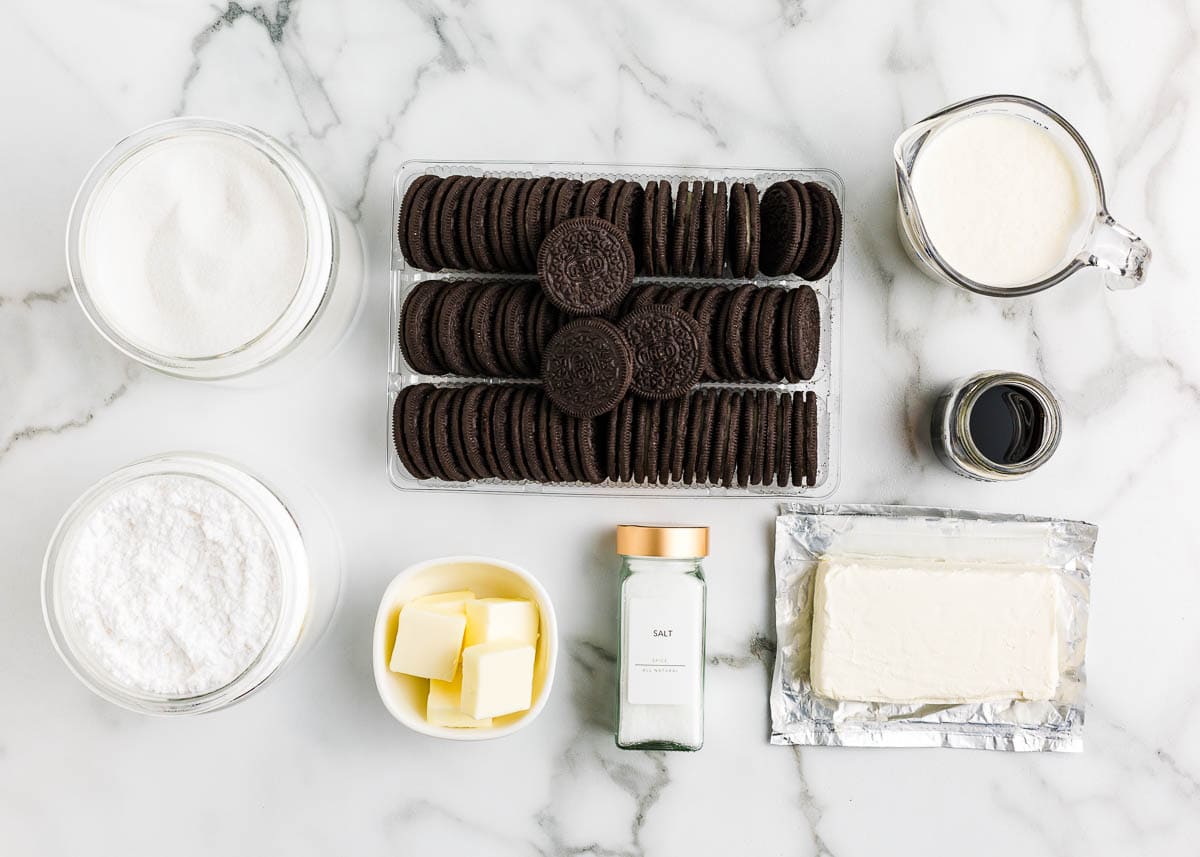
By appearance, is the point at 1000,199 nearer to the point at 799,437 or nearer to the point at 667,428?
the point at 799,437

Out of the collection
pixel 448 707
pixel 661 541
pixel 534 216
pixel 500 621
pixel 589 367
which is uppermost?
pixel 534 216

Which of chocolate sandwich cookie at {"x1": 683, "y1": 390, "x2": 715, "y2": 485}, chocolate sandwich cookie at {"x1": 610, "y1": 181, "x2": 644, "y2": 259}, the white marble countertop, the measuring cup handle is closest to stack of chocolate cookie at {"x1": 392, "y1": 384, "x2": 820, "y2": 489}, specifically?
chocolate sandwich cookie at {"x1": 683, "y1": 390, "x2": 715, "y2": 485}

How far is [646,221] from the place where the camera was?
1.07 metres

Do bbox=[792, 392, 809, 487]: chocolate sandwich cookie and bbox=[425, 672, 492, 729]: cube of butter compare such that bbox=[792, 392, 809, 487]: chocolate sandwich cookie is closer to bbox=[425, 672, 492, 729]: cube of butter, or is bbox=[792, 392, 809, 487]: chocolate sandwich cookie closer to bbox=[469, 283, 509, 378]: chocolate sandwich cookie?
bbox=[469, 283, 509, 378]: chocolate sandwich cookie

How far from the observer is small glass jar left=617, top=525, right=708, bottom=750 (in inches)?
44.4

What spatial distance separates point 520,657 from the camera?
3.55 feet

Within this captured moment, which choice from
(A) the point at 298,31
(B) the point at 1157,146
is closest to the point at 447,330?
(A) the point at 298,31

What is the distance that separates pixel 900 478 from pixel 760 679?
36cm

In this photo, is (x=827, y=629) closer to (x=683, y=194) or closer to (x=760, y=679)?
(x=760, y=679)

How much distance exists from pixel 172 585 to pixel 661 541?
2.10ft

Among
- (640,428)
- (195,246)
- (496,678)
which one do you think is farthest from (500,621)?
(195,246)

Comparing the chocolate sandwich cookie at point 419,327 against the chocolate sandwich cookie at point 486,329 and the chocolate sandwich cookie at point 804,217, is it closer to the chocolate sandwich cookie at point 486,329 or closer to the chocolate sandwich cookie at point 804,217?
the chocolate sandwich cookie at point 486,329

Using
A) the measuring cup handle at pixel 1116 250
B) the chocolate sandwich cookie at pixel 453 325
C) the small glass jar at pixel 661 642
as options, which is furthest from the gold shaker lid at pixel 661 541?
the measuring cup handle at pixel 1116 250

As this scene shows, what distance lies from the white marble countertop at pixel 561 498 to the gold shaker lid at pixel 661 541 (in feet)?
0.33
